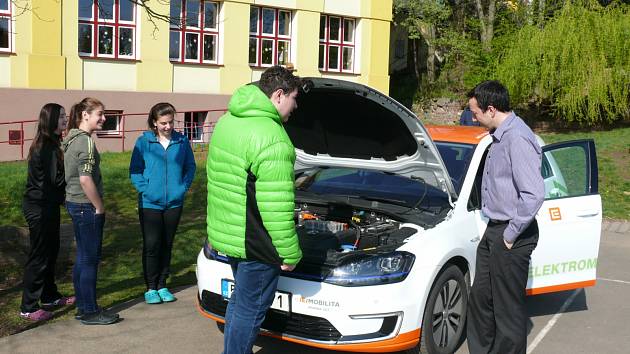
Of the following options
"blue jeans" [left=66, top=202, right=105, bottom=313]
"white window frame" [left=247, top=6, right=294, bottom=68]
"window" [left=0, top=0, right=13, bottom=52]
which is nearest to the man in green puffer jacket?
"blue jeans" [left=66, top=202, right=105, bottom=313]

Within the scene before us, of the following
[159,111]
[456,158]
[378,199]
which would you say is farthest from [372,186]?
[159,111]

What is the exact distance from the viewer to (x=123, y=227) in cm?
923

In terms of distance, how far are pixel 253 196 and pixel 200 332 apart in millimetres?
2086

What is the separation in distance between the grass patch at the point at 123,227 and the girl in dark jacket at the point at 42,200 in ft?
0.92

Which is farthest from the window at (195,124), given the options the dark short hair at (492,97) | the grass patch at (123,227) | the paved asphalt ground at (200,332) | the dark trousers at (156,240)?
the dark short hair at (492,97)

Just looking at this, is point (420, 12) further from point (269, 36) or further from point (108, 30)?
point (108, 30)

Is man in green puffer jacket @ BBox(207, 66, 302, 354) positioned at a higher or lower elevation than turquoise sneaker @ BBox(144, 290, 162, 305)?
higher

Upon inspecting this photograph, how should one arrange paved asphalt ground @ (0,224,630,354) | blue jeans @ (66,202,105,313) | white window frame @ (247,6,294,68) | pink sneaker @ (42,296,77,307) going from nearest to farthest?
paved asphalt ground @ (0,224,630,354)
blue jeans @ (66,202,105,313)
pink sneaker @ (42,296,77,307)
white window frame @ (247,6,294,68)

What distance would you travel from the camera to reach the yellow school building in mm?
18656

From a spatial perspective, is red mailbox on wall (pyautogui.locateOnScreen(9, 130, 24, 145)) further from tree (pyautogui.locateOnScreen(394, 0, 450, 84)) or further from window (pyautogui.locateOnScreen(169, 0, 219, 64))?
tree (pyautogui.locateOnScreen(394, 0, 450, 84))

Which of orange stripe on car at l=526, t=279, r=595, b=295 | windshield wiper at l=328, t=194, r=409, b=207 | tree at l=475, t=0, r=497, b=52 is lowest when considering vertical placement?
orange stripe on car at l=526, t=279, r=595, b=295

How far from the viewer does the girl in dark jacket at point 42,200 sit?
5.52 m

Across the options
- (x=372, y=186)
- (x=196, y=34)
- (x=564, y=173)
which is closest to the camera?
(x=372, y=186)

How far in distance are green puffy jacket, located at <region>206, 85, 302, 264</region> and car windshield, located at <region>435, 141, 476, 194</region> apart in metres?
2.18
